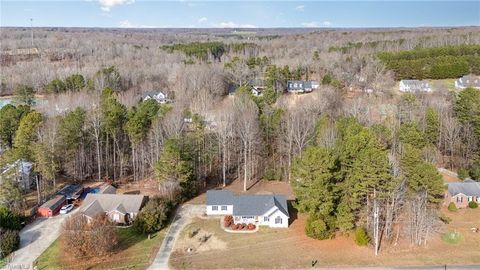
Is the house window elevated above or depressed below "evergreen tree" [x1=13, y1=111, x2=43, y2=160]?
below

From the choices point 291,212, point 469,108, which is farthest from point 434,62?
point 291,212

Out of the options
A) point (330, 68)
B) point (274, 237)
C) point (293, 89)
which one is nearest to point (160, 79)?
point (293, 89)

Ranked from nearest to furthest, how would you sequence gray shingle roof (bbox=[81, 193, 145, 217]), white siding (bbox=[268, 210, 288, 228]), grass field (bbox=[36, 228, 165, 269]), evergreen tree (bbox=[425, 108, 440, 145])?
1. grass field (bbox=[36, 228, 165, 269])
2. white siding (bbox=[268, 210, 288, 228])
3. gray shingle roof (bbox=[81, 193, 145, 217])
4. evergreen tree (bbox=[425, 108, 440, 145])

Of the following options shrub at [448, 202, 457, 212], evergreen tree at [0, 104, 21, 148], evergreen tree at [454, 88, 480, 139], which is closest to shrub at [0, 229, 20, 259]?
evergreen tree at [0, 104, 21, 148]

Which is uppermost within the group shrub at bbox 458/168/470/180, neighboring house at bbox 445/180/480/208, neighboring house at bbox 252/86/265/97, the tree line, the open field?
the tree line

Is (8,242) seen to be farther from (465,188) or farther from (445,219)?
(465,188)

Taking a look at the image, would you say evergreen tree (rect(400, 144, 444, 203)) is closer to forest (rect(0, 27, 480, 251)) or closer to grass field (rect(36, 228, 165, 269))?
forest (rect(0, 27, 480, 251))
